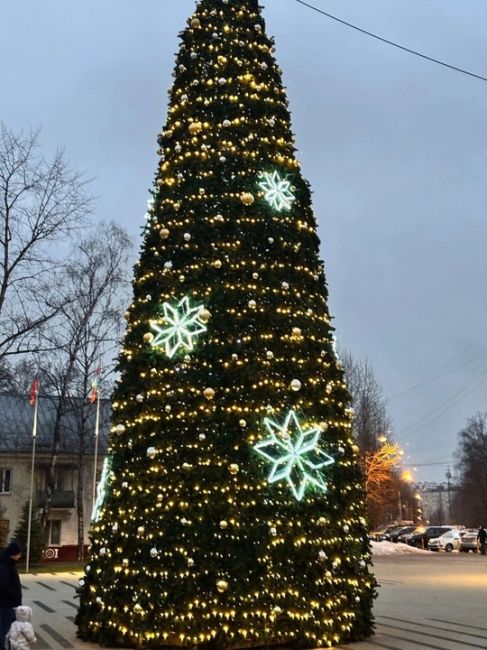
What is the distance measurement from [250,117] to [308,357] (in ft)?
12.3

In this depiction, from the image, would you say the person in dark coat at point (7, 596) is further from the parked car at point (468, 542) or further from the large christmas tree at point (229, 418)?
the parked car at point (468, 542)

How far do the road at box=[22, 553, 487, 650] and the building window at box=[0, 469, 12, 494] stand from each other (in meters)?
17.3

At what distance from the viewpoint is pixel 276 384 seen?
8656 mm

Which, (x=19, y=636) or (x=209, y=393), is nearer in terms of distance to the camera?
(x=19, y=636)

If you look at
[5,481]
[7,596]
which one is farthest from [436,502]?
[7,596]

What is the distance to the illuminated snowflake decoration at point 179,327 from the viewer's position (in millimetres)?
8828

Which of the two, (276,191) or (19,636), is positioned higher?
(276,191)

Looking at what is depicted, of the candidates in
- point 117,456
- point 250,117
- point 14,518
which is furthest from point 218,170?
point 14,518

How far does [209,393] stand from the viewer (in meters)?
8.43

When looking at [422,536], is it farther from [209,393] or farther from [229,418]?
[209,393]

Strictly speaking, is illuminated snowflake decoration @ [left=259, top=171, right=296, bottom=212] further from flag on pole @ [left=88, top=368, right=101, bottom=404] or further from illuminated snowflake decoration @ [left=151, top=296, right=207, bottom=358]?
flag on pole @ [left=88, top=368, right=101, bottom=404]

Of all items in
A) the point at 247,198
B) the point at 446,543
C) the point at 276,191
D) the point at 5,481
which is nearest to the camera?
the point at 247,198

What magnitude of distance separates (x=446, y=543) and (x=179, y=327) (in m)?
35.5

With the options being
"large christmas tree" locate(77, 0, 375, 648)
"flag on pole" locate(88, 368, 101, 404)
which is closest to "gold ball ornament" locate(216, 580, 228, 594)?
"large christmas tree" locate(77, 0, 375, 648)
